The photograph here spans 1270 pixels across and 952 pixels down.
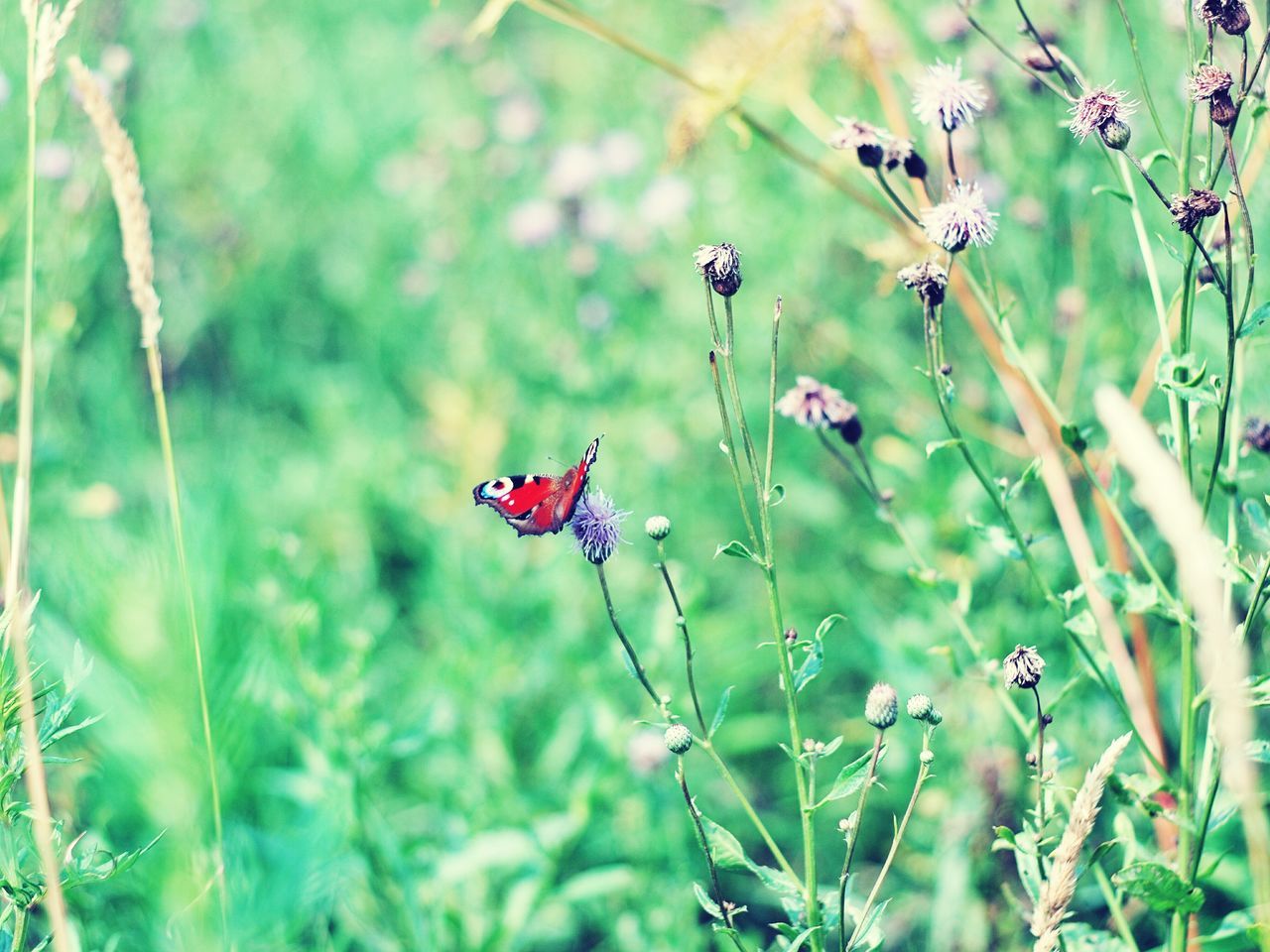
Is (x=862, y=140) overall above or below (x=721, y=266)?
above

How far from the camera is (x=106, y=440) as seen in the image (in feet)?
9.83

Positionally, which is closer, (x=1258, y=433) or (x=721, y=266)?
(x=721, y=266)

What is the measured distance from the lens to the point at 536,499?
136 cm

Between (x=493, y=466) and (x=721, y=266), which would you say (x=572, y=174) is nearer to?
(x=493, y=466)

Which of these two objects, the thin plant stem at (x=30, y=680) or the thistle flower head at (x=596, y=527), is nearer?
the thin plant stem at (x=30, y=680)

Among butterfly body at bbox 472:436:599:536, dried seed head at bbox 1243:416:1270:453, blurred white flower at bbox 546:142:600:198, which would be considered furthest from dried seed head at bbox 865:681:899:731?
blurred white flower at bbox 546:142:600:198

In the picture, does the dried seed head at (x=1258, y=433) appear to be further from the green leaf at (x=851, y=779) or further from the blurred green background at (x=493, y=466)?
the green leaf at (x=851, y=779)

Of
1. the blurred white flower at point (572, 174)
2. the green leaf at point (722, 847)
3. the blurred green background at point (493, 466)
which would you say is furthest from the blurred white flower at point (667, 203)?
the green leaf at point (722, 847)

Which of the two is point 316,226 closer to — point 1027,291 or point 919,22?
point 919,22

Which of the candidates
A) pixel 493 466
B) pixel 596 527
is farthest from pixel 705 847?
pixel 493 466

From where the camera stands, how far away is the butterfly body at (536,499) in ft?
4.31

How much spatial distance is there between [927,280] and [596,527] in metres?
0.50

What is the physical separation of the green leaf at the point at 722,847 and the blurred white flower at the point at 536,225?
2290mm

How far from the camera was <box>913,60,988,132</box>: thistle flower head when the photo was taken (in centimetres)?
151
